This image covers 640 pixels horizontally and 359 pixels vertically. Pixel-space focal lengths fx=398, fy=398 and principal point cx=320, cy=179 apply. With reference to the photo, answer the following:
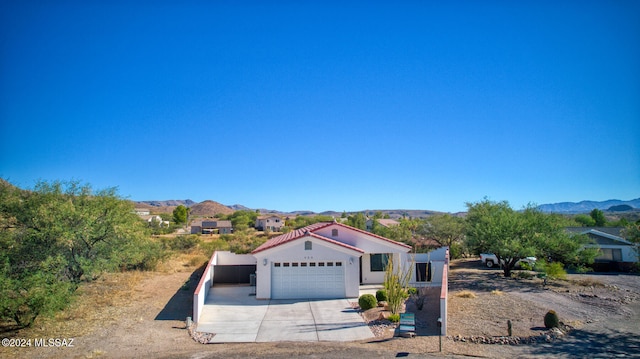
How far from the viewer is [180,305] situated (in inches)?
767

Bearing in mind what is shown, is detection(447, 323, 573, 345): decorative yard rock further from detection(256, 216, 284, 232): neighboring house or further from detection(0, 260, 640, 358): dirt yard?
detection(256, 216, 284, 232): neighboring house

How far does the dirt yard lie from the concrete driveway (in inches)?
34.1

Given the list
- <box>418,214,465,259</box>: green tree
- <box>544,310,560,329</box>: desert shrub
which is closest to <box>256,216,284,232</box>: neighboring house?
<box>418,214,465,259</box>: green tree

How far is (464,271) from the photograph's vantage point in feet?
100

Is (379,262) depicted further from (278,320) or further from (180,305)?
(180,305)

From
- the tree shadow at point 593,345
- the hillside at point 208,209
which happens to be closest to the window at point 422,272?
the tree shadow at point 593,345

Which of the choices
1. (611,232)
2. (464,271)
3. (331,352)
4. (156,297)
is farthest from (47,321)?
(611,232)

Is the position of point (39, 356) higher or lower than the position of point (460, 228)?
lower

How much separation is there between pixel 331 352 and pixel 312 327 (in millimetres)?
3074

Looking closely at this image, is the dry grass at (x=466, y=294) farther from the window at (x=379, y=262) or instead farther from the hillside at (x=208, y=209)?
the hillside at (x=208, y=209)

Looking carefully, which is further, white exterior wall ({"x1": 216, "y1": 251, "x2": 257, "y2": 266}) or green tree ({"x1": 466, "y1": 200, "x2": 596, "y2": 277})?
green tree ({"x1": 466, "y1": 200, "x2": 596, "y2": 277})

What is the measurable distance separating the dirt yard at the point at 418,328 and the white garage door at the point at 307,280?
413 cm

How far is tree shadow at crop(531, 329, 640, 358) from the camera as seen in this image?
12578mm

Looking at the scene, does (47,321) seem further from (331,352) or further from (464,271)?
(464,271)
